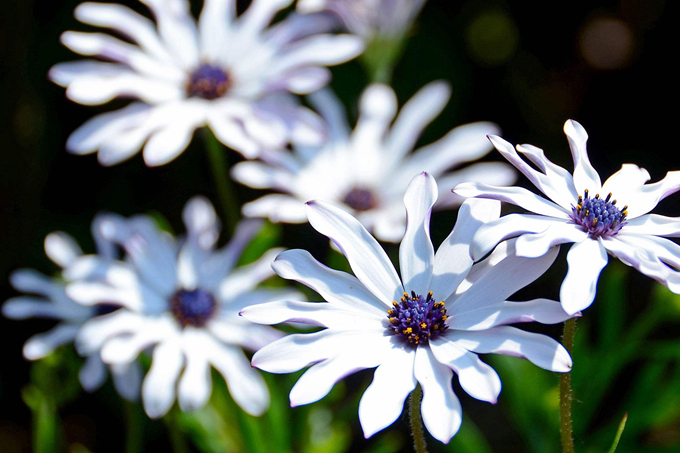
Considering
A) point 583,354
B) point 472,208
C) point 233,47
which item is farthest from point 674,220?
point 233,47

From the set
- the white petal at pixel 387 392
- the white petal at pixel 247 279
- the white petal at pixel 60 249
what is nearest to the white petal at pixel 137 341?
the white petal at pixel 247 279

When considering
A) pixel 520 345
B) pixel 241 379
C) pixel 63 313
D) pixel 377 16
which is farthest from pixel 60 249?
pixel 520 345

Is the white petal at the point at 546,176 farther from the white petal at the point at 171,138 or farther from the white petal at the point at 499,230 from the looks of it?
the white petal at the point at 171,138

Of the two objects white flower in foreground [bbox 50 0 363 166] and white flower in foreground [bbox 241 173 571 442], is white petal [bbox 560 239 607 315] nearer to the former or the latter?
white flower in foreground [bbox 241 173 571 442]

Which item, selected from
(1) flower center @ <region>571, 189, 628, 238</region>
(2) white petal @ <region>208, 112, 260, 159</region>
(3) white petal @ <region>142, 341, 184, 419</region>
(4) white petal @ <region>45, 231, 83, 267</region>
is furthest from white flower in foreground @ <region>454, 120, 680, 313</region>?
(4) white petal @ <region>45, 231, 83, 267</region>

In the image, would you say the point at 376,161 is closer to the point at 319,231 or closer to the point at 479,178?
the point at 479,178
